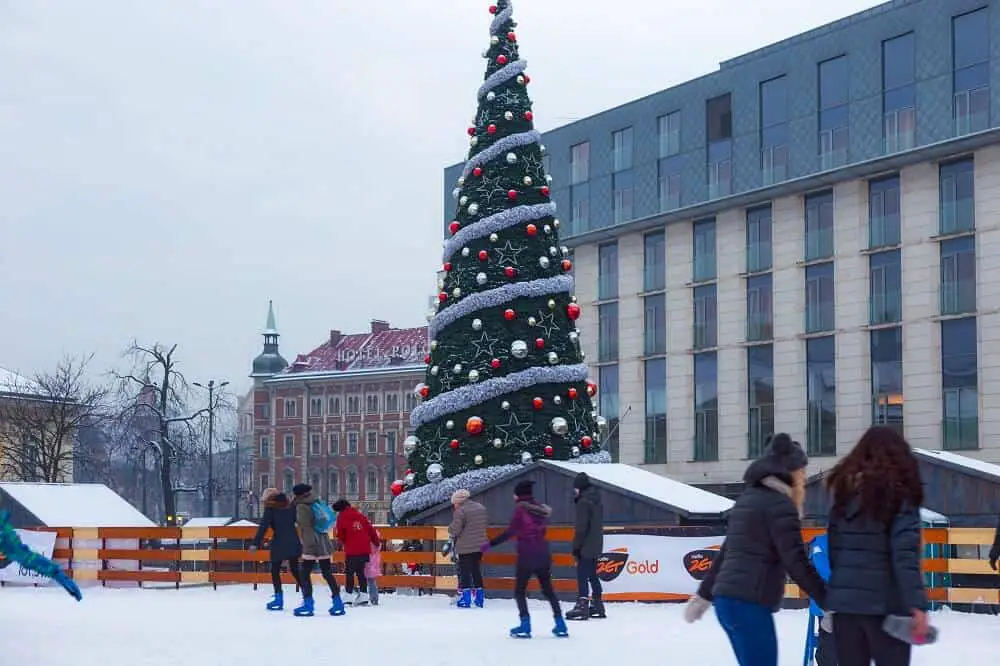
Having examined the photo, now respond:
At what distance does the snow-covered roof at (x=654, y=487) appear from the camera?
806 inches

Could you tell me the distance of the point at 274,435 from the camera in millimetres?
115750

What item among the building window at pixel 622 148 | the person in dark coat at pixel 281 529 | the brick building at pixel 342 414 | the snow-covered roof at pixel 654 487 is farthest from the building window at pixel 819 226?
the brick building at pixel 342 414

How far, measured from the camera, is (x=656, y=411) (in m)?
52.6

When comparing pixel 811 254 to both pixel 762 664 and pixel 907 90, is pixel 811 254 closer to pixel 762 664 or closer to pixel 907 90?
pixel 907 90

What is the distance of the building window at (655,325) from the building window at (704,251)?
1.97m

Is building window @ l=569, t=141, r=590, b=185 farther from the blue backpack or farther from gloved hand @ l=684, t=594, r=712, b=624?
gloved hand @ l=684, t=594, r=712, b=624

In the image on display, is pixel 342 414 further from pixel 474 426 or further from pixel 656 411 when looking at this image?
pixel 474 426

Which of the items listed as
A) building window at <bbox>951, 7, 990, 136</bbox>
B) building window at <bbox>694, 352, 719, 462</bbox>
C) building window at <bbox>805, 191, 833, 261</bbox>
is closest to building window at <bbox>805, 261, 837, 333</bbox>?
building window at <bbox>805, 191, 833, 261</bbox>

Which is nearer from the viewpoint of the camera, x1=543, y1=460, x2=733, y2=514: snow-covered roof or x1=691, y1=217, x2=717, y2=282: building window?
x1=543, y1=460, x2=733, y2=514: snow-covered roof

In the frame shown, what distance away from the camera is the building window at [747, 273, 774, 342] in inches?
1895

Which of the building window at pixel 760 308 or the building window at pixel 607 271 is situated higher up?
the building window at pixel 607 271

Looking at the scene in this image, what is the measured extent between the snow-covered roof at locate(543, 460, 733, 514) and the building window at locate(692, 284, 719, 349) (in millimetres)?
28396

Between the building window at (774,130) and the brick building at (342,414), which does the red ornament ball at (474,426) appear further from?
the brick building at (342,414)

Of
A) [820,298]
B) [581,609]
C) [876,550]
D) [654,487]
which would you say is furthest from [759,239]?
[876,550]
